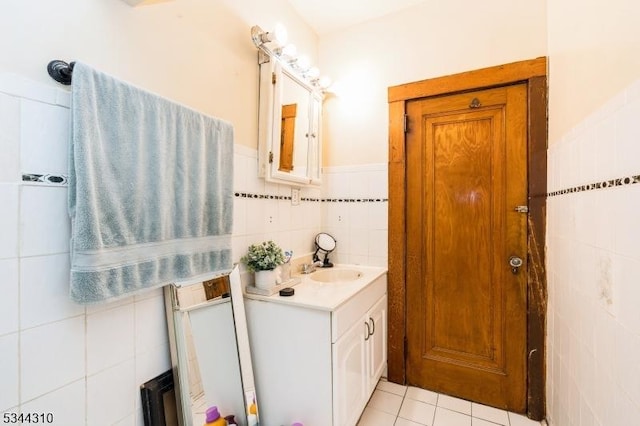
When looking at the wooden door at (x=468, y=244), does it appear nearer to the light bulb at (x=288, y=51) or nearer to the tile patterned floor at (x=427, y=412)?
the tile patterned floor at (x=427, y=412)

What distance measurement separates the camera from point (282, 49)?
64.9 inches

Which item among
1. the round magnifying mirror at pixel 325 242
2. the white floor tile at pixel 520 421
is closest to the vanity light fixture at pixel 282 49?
the round magnifying mirror at pixel 325 242

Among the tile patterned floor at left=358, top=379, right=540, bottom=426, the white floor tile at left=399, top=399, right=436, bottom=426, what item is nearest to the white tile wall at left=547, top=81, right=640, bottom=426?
the tile patterned floor at left=358, top=379, right=540, bottom=426

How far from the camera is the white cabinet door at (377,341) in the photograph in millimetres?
1693

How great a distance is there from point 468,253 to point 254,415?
1505 mm

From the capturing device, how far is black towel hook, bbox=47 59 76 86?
833 millimetres

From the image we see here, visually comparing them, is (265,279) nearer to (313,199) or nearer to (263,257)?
(263,257)

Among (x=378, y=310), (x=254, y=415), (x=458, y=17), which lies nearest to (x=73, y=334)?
(x=254, y=415)

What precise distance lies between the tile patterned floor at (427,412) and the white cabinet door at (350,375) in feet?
0.67

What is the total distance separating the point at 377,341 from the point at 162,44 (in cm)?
191

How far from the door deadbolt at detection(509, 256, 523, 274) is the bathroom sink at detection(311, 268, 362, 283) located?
3.03 ft

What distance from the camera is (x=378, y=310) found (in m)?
1.85

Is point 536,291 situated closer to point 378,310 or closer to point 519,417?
point 519,417

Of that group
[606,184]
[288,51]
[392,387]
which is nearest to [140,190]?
[288,51]
